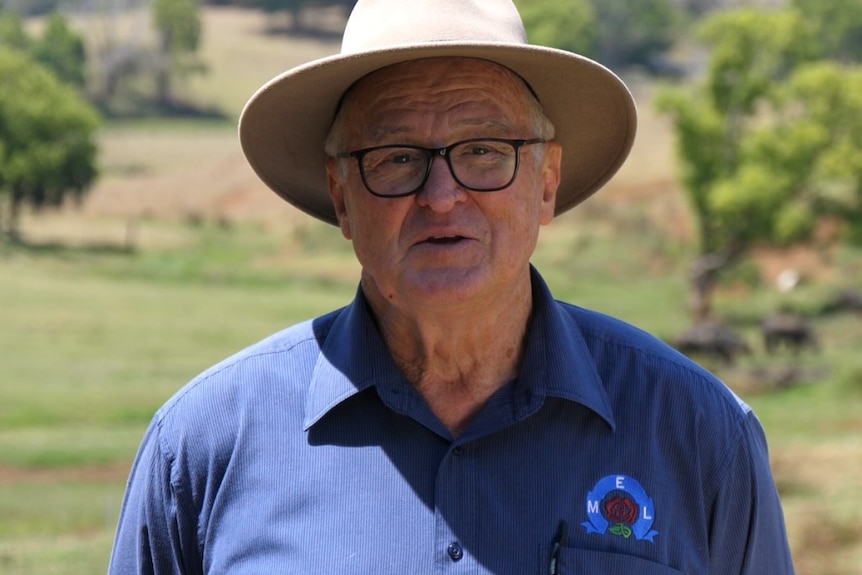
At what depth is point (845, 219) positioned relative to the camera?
32500 millimetres

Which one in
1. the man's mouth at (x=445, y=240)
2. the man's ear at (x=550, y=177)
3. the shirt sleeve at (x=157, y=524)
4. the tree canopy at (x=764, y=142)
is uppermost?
the tree canopy at (x=764, y=142)

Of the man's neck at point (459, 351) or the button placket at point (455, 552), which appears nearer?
the button placket at point (455, 552)

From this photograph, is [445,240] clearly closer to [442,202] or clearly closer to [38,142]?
[442,202]

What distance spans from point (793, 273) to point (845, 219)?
5.23 meters

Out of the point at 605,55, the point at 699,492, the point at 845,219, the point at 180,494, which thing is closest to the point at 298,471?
the point at 180,494

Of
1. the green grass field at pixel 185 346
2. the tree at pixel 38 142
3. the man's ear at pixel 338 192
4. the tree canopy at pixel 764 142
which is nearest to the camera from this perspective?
the man's ear at pixel 338 192

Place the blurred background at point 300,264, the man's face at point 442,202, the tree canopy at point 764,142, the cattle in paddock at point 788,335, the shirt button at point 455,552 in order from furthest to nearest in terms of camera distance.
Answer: the tree canopy at point 764,142 → the cattle in paddock at point 788,335 → the blurred background at point 300,264 → the man's face at point 442,202 → the shirt button at point 455,552

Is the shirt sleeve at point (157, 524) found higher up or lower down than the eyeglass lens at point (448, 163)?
lower down

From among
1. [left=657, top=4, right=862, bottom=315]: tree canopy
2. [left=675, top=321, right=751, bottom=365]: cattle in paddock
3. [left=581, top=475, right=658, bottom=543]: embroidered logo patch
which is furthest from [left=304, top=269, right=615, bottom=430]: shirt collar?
[left=657, top=4, right=862, bottom=315]: tree canopy

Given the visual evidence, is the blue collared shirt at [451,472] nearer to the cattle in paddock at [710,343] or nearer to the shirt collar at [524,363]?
the shirt collar at [524,363]

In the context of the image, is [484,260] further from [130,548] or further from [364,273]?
[130,548]

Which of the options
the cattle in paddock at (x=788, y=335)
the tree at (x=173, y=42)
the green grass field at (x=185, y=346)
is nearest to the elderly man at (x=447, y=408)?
the green grass field at (x=185, y=346)

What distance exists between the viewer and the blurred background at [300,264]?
14.7 meters

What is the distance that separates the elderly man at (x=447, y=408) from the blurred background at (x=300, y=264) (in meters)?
6.58
